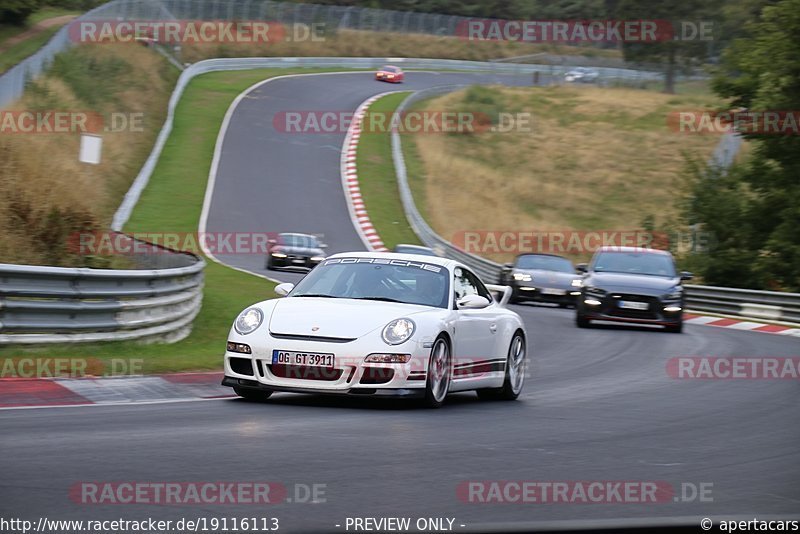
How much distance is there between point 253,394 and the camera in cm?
1033

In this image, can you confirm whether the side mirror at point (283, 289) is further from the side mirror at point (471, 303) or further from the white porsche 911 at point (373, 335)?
the side mirror at point (471, 303)

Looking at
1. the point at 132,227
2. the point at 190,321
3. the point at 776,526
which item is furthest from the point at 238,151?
the point at 776,526

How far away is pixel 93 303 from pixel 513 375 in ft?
14.4

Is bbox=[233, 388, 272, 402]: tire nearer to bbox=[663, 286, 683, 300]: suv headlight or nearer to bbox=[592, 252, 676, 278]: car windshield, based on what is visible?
bbox=[663, 286, 683, 300]: suv headlight

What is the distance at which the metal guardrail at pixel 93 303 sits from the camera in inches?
455

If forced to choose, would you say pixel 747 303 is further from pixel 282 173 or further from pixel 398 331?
pixel 282 173

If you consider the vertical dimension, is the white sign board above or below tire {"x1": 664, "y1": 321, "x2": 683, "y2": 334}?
above

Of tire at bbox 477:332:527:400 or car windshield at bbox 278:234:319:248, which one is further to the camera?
car windshield at bbox 278:234:319:248

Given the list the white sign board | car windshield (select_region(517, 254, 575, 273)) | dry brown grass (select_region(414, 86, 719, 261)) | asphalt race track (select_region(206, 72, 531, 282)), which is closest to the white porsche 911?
the white sign board

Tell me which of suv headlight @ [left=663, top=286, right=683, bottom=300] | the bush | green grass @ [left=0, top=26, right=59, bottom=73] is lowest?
suv headlight @ [left=663, top=286, right=683, bottom=300]

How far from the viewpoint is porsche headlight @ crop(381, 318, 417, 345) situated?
988 centimetres

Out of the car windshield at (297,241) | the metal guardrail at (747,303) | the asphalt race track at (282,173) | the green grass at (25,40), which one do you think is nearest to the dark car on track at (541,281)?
the metal guardrail at (747,303)

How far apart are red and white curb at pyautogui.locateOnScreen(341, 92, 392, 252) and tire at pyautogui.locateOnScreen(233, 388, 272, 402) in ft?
85.0

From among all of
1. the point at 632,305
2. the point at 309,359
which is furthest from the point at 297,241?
the point at 309,359
